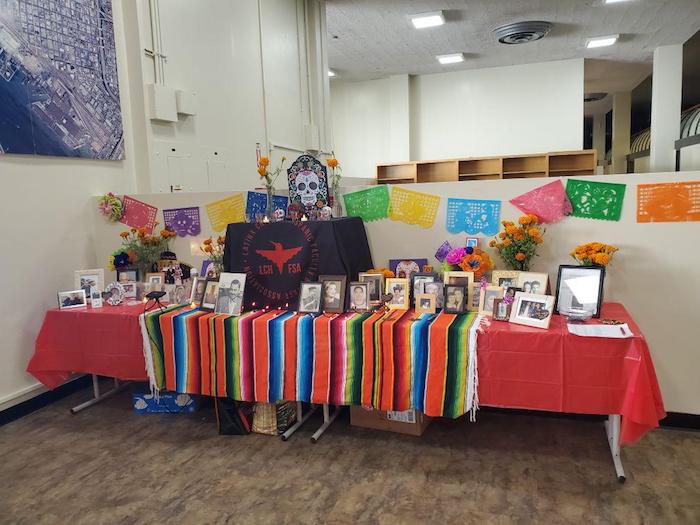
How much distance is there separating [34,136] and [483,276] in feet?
8.88

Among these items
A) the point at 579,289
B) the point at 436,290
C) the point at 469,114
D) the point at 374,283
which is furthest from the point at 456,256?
the point at 469,114

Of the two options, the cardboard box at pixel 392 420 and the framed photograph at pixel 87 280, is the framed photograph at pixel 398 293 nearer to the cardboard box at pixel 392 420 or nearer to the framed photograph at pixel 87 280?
the cardboard box at pixel 392 420

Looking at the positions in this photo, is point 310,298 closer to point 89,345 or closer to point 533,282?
point 533,282

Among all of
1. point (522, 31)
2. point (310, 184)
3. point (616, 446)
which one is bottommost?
point (616, 446)

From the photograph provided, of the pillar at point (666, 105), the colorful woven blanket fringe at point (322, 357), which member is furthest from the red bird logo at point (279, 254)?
the pillar at point (666, 105)

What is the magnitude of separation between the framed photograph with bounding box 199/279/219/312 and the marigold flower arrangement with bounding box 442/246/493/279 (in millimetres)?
1207

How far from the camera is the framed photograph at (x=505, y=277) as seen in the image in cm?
254

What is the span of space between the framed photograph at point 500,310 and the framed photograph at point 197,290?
1.53 meters

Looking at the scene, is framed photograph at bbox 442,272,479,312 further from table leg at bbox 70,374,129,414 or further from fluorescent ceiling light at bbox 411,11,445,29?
fluorescent ceiling light at bbox 411,11,445,29

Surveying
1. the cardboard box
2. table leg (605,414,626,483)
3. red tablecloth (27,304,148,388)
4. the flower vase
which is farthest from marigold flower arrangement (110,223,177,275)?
table leg (605,414,626,483)

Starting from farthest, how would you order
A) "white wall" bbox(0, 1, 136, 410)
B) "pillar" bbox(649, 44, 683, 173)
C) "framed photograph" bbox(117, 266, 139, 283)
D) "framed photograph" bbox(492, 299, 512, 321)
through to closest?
1. "pillar" bbox(649, 44, 683, 173)
2. "framed photograph" bbox(117, 266, 139, 283)
3. "white wall" bbox(0, 1, 136, 410)
4. "framed photograph" bbox(492, 299, 512, 321)

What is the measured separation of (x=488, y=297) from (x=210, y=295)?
1.43m

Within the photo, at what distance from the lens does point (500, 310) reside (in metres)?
2.37

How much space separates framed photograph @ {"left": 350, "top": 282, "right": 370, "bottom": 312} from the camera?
102 inches
